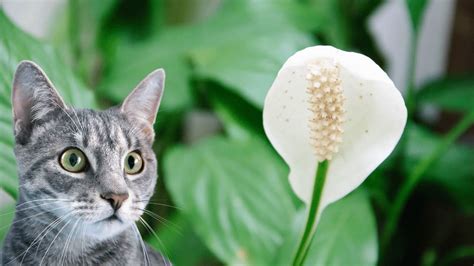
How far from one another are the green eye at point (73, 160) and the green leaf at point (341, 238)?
0.50 feet

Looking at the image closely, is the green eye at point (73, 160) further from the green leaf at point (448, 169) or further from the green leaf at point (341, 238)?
the green leaf at point (448, 169)

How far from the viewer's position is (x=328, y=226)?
41cm

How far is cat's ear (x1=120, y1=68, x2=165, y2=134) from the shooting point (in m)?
0.24

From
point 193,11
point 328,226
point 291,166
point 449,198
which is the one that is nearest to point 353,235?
point 328,226

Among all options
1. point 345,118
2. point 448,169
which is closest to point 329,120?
point 345,118

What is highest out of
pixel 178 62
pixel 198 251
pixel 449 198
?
pixel 178 62

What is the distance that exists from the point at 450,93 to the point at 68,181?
0.56m

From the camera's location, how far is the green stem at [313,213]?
0.26 meters

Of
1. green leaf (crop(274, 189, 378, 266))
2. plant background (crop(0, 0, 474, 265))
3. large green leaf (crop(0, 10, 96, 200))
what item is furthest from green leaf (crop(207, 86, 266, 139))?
large green leaf (crop(0, 10, 96, 200))

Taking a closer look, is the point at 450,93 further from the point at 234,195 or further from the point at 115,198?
the point at 115,198

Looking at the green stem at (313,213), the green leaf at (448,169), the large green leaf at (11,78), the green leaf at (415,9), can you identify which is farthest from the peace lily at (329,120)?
the green leaf at (448,169)

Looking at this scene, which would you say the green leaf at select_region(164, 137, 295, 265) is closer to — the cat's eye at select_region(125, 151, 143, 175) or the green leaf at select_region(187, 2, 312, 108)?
the green leaf at select_region(187, 2, 312, 108)

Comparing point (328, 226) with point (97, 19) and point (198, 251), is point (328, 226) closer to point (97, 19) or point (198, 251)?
point (198, 251)

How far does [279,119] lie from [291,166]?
3 cm
